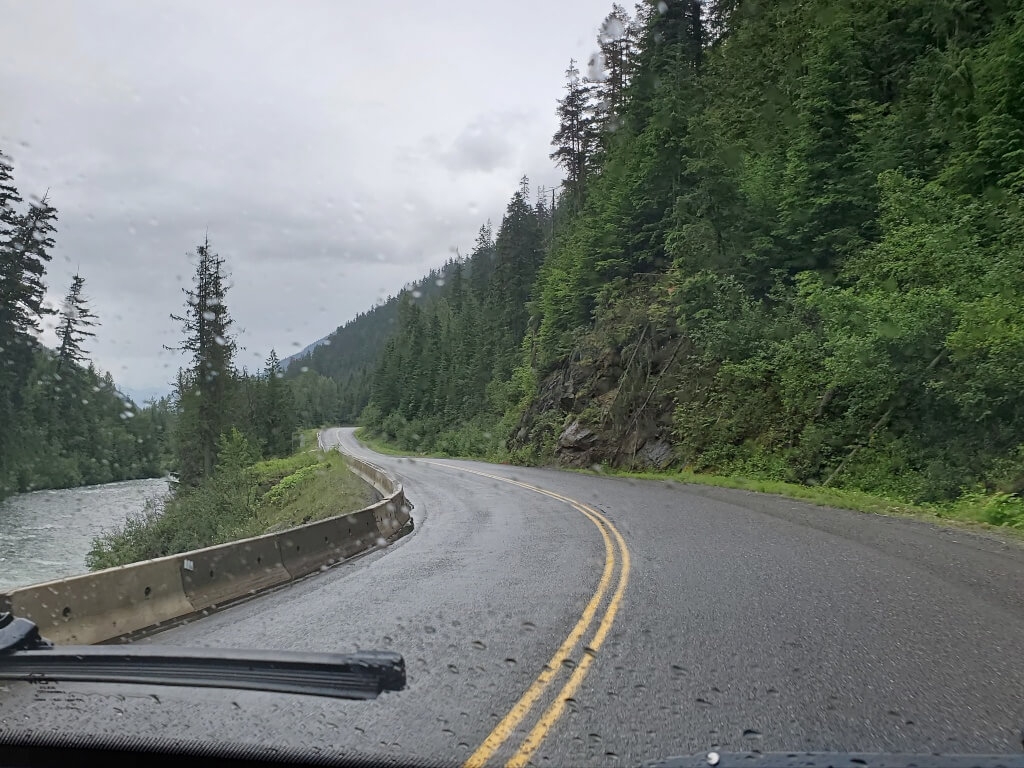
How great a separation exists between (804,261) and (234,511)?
75.2 ft

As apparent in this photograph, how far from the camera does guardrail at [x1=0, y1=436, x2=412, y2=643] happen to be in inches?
221

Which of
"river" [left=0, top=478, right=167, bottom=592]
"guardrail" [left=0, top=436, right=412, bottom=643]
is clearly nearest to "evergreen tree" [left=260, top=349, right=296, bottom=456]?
"river" [left=0, top=478, right=167, bottom=592]

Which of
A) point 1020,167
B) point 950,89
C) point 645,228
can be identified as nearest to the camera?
point 1020,167

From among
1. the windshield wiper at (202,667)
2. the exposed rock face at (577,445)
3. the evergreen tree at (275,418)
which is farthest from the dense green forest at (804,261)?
the evergreen tree at (275,418)

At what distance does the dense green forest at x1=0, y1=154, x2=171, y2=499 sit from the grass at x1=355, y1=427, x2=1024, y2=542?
3301cm

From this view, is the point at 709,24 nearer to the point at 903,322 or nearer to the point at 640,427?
the point at 640,427

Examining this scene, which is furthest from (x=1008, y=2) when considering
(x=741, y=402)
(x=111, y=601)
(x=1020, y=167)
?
(x=111, y=601)

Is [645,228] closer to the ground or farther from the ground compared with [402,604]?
farther from the ground

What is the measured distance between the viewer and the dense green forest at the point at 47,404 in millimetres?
37281

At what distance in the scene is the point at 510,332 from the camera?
6575 cm

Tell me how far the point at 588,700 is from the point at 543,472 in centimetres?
2666

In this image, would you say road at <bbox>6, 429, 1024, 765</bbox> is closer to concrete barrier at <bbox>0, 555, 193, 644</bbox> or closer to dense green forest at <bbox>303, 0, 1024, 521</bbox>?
concrete barrier at <bbox>0, 555, 193, 644</bbox>

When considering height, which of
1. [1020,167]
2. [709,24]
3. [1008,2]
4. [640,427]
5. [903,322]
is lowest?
[640,427]

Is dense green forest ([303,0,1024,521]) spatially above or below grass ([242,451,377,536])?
above
